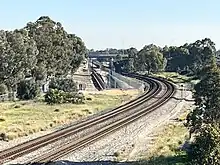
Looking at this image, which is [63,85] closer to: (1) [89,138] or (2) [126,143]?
(1) [89,138]

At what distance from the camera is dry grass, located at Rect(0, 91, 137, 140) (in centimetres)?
4200

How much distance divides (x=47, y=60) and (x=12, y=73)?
17.9 m

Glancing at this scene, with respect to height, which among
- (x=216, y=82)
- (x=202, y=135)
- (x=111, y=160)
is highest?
(x=216, y=82)

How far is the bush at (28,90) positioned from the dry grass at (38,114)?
6.46 m

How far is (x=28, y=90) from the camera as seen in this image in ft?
232

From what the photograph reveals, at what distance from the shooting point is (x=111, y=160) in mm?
31203

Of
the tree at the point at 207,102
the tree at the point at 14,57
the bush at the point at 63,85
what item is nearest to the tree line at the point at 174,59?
the bush at the point at 63,85

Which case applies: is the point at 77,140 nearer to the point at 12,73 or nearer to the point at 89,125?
the point at 89,125

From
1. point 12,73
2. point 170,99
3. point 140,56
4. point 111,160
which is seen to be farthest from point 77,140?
point 140,56

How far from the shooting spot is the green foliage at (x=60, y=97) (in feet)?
212

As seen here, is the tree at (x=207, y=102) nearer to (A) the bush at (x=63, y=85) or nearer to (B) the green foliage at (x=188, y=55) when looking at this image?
(A) the bush at (x=63, y=85)

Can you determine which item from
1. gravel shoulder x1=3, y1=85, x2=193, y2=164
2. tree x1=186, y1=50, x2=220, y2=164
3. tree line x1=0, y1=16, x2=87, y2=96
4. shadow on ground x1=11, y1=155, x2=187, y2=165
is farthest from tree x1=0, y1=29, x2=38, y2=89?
tree x1=186, y1=50, x2=220, y2=164

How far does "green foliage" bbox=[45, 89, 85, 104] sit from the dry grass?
3.62 ft

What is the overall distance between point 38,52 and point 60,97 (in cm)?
1623
